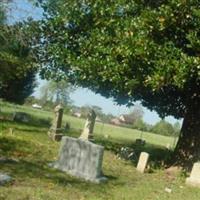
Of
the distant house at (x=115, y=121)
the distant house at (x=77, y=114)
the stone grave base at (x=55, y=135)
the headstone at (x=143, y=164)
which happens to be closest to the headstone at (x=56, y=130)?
the stone grave base at (x=55, y=135)

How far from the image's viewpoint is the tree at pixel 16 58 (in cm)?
1919

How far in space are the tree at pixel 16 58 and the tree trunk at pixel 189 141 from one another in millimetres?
8254

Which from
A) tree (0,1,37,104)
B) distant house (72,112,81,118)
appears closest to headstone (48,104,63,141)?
tree (0,1,37,104)

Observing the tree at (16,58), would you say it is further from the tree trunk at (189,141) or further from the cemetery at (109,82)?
the tree trunk at (189,141)

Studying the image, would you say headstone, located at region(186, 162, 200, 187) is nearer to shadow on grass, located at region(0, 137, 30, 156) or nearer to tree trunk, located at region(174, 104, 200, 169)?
tree trunk, located at region(174, 104, 200, 169)

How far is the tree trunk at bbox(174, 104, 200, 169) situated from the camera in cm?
2198

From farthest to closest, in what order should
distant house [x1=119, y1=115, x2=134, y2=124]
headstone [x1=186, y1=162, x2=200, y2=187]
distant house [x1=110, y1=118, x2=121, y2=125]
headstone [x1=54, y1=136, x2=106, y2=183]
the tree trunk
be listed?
distant house [x1=119, y1=115, x2=134, y2=124]
distant house [x1=110, y1=118, x2=121, y2=125]
the tree trunk
headstone [x1=186, y1=162, x2=200, y2=187]
headstone [x1=54, y1=136, x2=106, y2=183]

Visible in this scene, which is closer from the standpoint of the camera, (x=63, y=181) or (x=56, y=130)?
(x=63, y=181)

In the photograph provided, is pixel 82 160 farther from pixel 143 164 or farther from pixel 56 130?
pixel 56 130

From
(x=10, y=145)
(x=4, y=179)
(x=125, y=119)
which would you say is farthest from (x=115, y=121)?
(x=4, y=179)

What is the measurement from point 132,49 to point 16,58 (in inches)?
515

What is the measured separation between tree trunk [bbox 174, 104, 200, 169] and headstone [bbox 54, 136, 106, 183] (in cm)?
677

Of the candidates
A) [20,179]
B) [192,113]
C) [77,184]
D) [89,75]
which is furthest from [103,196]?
[192,113]

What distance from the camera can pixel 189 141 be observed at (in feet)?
74.7
